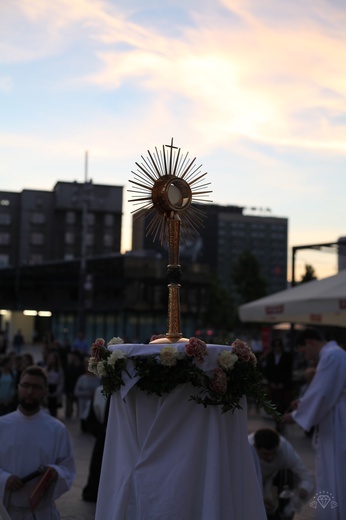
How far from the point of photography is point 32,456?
630cm

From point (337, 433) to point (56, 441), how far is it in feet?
9.15

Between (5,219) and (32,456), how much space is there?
100338mm

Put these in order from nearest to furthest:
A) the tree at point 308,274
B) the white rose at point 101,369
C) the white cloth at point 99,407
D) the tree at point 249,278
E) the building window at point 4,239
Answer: the white rose at point 101,369, the white cloth at point 99,407, the tree at point 308,274, the tree at point 249,278, the building window at point 4,239

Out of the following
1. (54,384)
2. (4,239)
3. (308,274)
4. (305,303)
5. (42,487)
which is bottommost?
(42,487)

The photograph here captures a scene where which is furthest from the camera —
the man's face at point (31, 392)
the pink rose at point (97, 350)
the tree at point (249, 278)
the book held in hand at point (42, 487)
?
the tree at point (249, 278)

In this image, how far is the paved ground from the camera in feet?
31.3

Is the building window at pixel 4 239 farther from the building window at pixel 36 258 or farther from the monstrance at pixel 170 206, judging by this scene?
the monstrance at pixel 170 206

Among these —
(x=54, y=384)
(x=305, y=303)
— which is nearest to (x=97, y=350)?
(x=305, y=303)

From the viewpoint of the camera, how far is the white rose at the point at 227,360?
487cm

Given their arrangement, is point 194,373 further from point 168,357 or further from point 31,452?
point 31,452

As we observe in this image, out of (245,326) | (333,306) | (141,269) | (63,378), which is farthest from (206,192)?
(245,326)

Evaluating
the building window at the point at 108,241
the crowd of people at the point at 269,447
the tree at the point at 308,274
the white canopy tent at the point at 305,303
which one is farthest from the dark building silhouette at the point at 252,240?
the crowd of people at the point at 269,447

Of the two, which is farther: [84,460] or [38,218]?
[38,218]

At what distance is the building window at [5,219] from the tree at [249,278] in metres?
33.5
